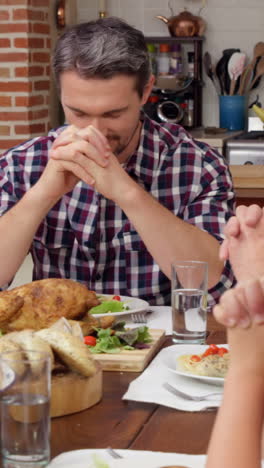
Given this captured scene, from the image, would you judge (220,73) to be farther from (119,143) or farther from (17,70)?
(119,143)

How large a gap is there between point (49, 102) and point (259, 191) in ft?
5.33

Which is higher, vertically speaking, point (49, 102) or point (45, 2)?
point (45, 2)

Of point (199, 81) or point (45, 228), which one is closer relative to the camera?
point (45, 228)

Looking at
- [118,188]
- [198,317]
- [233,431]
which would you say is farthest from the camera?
[118,188]

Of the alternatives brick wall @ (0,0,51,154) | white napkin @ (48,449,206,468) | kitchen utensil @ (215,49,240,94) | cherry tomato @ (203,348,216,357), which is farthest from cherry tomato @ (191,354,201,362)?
kitchen utensil @ (215,49,240,94)

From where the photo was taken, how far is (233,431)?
975mm

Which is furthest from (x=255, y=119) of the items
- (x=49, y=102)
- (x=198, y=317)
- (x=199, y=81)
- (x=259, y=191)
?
(x=198, y=317)

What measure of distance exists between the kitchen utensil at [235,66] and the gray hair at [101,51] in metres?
2.63

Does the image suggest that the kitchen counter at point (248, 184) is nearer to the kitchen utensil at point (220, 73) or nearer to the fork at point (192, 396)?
the kitchen utensil at point (220, 73)

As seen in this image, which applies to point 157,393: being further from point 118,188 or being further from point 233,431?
point 118,188

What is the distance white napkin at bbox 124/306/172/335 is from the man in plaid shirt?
0.55 ft

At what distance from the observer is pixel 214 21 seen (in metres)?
4.88

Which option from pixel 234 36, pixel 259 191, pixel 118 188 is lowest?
pixel 259 191

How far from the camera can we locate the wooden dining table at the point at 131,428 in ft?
3.82
